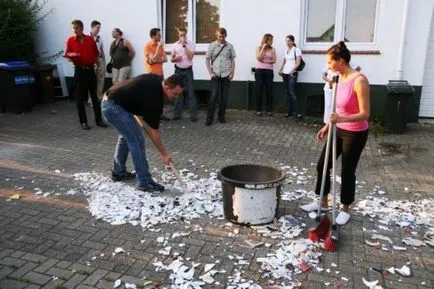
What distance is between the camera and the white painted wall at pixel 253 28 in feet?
28.8

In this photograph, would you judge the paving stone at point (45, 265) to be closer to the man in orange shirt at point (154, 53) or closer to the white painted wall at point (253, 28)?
the man in orange shirt at point (154, 53)

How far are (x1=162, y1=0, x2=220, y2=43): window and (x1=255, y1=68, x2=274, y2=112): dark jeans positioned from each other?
5.59ft

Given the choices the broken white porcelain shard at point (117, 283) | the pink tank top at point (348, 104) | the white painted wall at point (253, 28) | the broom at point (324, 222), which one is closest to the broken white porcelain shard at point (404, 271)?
the broom at point (324, 222)

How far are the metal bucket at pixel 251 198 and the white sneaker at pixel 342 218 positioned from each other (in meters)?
0.67

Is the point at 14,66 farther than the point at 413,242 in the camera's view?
Yes

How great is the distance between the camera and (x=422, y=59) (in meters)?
8.83

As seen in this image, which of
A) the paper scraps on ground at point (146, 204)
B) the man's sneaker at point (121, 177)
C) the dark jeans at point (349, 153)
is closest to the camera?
the dark jeans at point (349, 153)

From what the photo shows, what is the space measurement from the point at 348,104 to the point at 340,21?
592 cm

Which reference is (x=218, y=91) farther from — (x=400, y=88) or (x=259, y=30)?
(x=400, y=88)

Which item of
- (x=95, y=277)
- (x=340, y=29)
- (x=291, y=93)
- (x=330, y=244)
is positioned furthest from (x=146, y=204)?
(x=340, y=29)

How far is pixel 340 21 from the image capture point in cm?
933

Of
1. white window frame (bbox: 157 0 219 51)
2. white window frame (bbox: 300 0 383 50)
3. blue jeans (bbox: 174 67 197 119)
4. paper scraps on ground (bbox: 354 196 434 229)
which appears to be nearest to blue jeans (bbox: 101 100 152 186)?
paper scraps on ground (bbox: 354 196 434 229)

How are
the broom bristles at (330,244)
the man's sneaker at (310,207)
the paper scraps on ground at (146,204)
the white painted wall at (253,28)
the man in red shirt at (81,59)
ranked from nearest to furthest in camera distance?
the broom bristles at (330,244) → the paper scraps on ground at (146,204) → the man's sneaker at (310,207) → the man in red shirt at (81,59) → the white painted wall at (253,28)

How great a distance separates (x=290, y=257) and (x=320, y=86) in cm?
654
